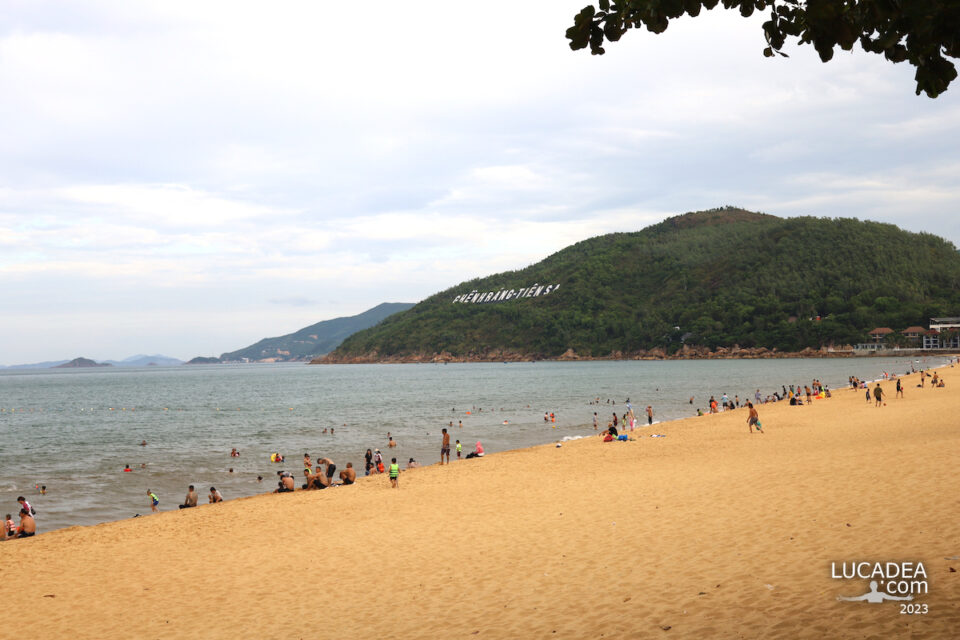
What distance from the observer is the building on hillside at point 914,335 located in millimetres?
144000

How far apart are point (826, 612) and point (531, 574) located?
→ 4.44 m

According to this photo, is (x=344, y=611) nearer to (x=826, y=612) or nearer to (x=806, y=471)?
(x=826, y=612)

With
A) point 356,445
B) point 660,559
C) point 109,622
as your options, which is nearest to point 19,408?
point 356,445

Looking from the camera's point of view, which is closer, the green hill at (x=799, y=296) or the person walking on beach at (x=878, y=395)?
the person walking on beach at (x=878, y=395)

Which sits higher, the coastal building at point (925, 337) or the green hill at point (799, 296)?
the green hill at point (799, 296)

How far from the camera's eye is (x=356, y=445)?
37.9m

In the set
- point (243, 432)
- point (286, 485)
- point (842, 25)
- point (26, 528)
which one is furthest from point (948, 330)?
point (842, 25)

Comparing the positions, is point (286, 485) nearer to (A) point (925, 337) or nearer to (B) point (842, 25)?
(B) point (842, 25)

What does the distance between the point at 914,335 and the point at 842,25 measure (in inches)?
6748

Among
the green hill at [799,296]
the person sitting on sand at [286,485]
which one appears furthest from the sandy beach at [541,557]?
the green hill at [799,296]

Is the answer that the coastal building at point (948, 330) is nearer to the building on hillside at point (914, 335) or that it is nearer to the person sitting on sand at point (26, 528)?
the building on hillside at point (914, 335)

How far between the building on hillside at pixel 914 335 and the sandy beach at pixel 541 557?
149m

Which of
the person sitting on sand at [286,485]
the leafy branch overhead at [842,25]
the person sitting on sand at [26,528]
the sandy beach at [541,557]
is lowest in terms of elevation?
the person sitting on sand at [286,485]

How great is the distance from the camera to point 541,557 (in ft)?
36.7
